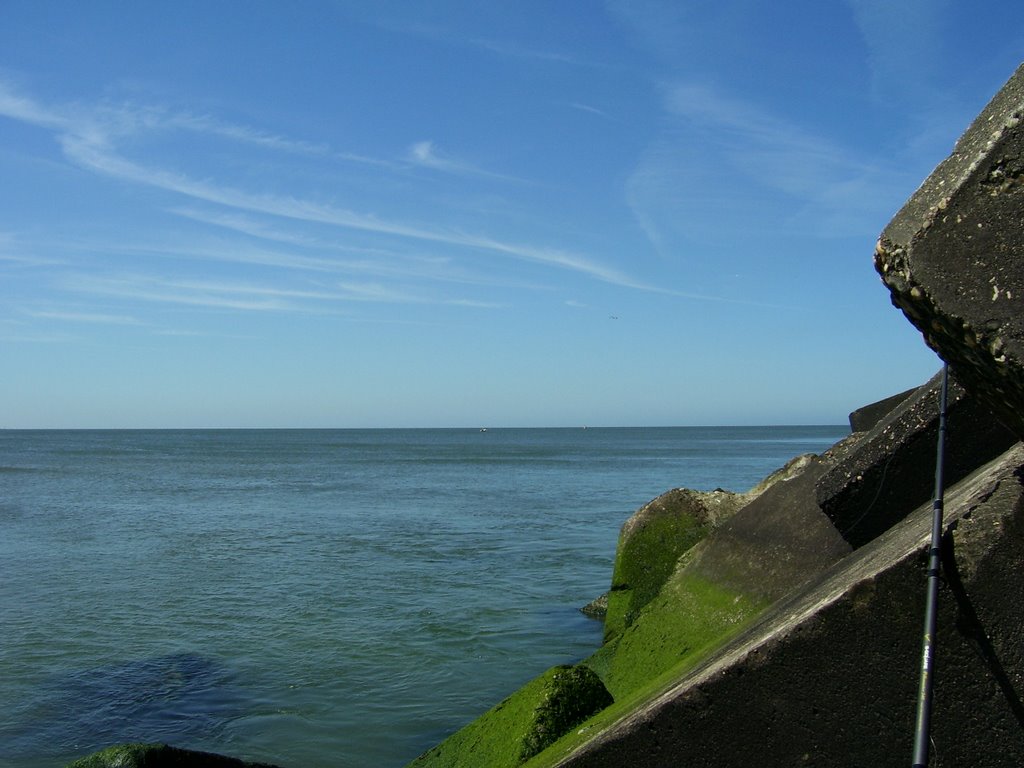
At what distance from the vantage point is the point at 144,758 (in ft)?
15.0

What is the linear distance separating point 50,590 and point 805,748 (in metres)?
12.2

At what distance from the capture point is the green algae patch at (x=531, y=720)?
15.0 feet

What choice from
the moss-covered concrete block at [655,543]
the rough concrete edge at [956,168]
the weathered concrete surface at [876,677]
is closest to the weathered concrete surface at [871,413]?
the moss-covered concrete block at [655,543]

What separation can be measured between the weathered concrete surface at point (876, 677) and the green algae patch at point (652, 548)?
4867 millimetres

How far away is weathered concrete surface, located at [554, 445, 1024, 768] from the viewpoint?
9.34 feet

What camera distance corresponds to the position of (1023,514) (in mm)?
2854

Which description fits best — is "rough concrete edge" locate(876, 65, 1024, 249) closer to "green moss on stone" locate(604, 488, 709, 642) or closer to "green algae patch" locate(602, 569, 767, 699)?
"green algae patch" locate(602, 569, 767, 699)

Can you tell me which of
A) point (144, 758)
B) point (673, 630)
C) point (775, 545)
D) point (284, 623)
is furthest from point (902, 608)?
point (284, 623)

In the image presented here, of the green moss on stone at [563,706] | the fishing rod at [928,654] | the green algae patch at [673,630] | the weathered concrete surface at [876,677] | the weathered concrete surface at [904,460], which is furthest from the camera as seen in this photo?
the green algae patch at [673,630]

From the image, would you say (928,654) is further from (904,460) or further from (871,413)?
(871,413)

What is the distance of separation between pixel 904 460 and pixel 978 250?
2.03 meters

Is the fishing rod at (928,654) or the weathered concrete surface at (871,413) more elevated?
the weathered concrete surface at (871,413)

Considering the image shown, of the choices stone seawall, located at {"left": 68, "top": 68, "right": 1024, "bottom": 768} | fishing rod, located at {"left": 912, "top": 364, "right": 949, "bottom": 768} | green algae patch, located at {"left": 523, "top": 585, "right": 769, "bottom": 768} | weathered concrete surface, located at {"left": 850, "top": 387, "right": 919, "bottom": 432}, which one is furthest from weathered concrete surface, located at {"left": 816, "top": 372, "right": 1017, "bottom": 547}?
weathered concrete surface, located at {"left": 850, "top": 387, "right": 919, "bottom": 432}

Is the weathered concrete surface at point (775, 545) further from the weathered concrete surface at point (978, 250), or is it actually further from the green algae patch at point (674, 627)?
the weathered concrete surface at point (978, 250)
